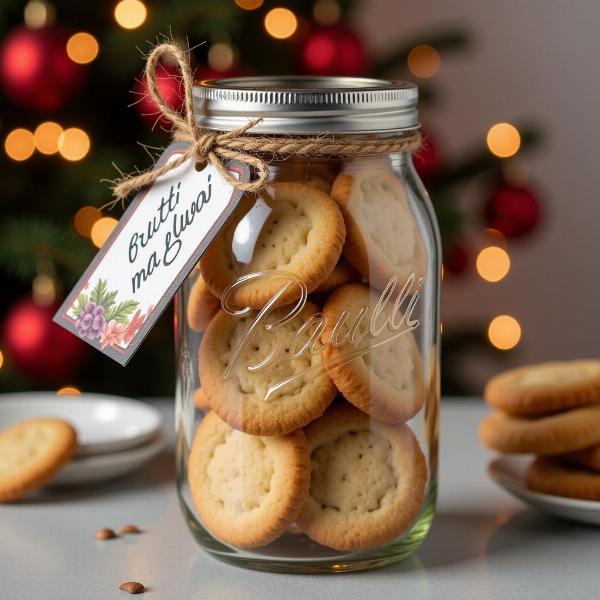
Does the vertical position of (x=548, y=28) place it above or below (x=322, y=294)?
above

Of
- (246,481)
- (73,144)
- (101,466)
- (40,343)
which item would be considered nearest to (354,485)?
(246,481)

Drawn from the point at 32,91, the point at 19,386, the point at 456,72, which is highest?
the point at 456,72

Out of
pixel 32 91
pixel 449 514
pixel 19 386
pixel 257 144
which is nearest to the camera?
pixel 257 144

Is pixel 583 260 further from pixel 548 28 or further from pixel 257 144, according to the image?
A: pixel 257 144

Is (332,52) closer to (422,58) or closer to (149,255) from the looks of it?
(422,58)

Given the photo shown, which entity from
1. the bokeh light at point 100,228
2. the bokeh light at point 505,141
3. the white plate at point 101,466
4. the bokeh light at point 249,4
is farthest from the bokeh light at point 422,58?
the white plate at point 101,466

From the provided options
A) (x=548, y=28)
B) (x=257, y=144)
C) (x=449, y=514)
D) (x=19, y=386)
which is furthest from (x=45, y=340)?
(x=548, y=28)

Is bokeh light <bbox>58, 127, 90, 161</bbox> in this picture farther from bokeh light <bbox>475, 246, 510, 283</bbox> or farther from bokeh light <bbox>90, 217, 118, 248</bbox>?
bokeh light <bbox>475, 246, 510, 283</bbox>
